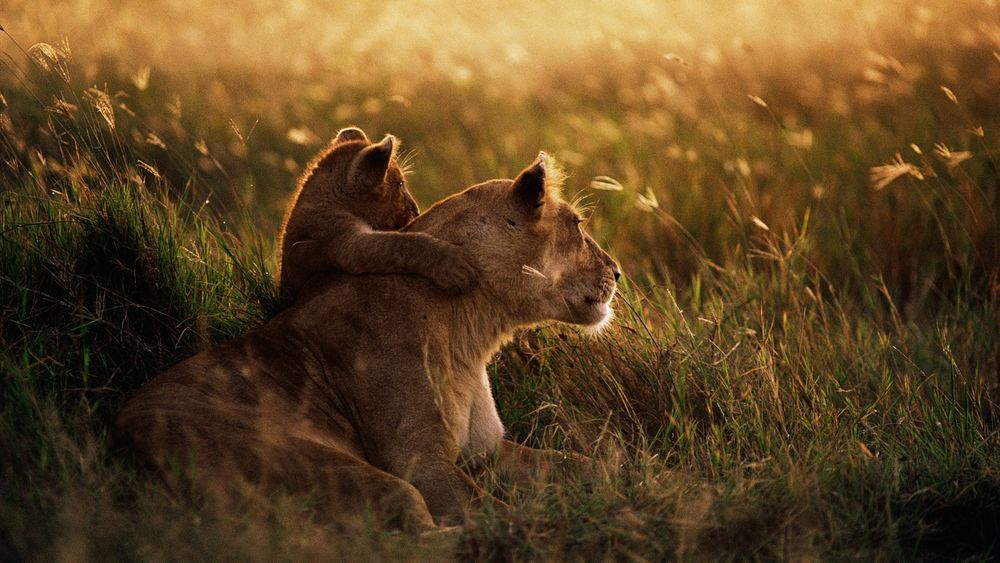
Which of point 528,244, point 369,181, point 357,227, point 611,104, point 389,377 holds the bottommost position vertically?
point 611,104

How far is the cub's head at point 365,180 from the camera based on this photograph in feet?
16.6

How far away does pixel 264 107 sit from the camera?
11.2 metres

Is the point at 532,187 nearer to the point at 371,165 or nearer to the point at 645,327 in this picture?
the point at 371,165

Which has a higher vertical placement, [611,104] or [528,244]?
[528,244]

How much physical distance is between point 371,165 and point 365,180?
3.1 inches

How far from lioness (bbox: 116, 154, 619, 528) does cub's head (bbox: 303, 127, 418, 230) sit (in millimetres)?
429

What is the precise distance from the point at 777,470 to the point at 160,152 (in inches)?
277

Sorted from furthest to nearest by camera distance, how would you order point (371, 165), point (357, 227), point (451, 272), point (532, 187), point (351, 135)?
point (351, 135) → point (371, 165) → point (357, 227) → point (532, 187) → point (451, 272)

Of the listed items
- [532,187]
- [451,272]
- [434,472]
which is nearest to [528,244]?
[532,187]

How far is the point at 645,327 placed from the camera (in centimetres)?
522

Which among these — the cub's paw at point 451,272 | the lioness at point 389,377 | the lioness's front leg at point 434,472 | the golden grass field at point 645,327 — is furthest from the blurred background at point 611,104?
the lioness's front leg at point 434,472

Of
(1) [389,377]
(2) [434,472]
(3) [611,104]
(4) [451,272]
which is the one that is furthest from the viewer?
(3) [611,104]

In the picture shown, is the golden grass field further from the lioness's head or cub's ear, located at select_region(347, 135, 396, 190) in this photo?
cub's ear, located at select_region(347, 135, 396, 190)

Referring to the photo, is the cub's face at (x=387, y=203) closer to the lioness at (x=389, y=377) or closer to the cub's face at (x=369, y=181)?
the cub's face at (x=369, y=181)
